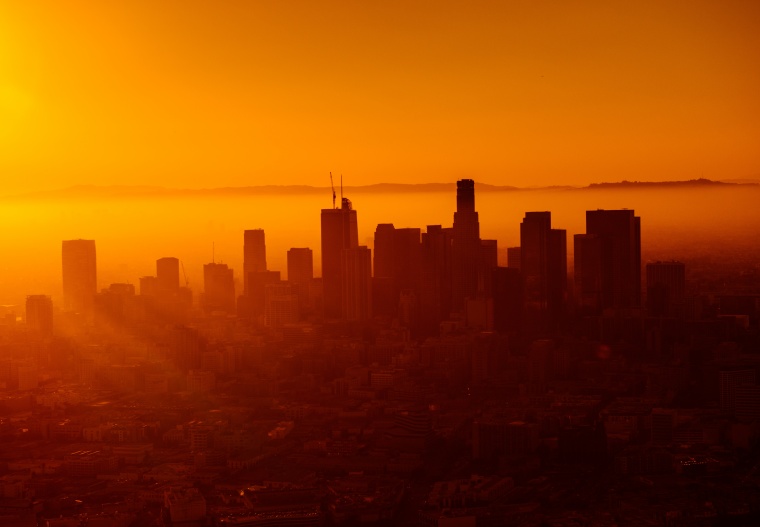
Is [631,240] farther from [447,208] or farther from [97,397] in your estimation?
[97,397]

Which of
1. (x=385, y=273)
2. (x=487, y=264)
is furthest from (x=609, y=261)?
(x=385, y=273)

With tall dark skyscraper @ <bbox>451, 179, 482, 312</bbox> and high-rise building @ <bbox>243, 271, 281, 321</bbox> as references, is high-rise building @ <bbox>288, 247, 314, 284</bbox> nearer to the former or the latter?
high-rise building @ <bbox>243, 271, 281, 321</bbox>

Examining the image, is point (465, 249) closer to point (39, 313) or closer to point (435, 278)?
point (435, 278)

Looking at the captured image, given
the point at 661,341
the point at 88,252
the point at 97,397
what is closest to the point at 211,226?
the point at 88,252

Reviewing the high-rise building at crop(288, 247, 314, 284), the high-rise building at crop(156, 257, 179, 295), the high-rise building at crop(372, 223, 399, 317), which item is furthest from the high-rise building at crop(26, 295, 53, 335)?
the high-rise building at crop(372, 223, 399, 317)

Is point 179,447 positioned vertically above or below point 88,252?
below

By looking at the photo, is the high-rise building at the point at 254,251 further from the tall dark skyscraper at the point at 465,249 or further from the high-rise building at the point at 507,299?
the high-rise building at the point at 507,299

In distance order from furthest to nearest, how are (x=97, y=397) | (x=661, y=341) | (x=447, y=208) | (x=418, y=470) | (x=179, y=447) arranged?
(x=447, y=208) → (x=661, y=341) → (x=97, y=397) → (x=179, y=447) → (x=418, y=470)
